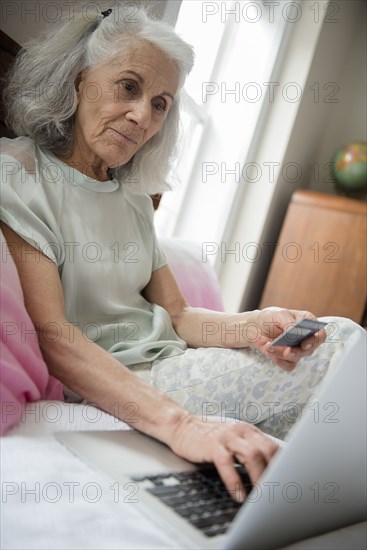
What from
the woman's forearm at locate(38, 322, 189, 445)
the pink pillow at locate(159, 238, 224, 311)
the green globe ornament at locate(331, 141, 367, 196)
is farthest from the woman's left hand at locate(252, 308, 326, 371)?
the green globe ornament at locate(331, 141, 367, 196)

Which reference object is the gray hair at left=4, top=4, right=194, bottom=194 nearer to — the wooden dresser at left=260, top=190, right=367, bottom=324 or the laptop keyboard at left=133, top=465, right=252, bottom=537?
the laptop keyboard at left=133, top=465, right=252, bottom=537

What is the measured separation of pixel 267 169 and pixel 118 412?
2.54 metres

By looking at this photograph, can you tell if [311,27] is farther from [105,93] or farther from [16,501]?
[16,501]

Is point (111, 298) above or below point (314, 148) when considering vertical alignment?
below

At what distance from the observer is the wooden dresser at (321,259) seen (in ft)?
10.0

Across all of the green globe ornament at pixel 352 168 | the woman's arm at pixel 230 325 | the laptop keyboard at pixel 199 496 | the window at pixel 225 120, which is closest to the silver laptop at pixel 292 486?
the laptop keyboard at pixel 199 496

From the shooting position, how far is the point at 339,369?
19.6 inches

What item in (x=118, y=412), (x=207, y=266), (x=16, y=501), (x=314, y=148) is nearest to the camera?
(x=16, y=501)

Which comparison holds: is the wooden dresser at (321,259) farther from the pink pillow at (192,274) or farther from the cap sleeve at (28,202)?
the cap sleeve at (28,202)

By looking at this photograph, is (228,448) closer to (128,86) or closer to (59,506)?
(59,506)

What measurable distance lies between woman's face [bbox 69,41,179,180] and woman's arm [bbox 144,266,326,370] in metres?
0.30

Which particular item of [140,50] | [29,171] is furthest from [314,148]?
[29,171]

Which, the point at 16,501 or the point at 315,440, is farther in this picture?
the point at 16,501

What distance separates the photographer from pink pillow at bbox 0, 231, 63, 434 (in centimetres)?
80
